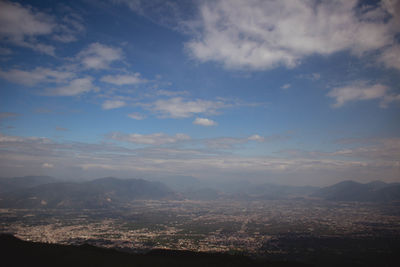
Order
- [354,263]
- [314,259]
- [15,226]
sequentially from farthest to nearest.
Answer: [15,226] → [314,259] → [354,263]

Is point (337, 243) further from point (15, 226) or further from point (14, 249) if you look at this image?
point (15, 226)

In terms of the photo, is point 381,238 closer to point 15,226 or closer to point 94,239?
point 94,239

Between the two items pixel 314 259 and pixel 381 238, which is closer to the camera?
pixel 314 259

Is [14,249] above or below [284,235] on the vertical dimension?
above

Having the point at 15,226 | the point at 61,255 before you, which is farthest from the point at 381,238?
the point at 15,226

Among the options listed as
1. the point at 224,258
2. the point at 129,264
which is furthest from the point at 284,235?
the point at 129,264

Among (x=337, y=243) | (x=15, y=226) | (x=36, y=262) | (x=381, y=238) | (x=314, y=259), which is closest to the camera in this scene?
(x=36, y=262)

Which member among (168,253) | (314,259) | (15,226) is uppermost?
(168,253)
